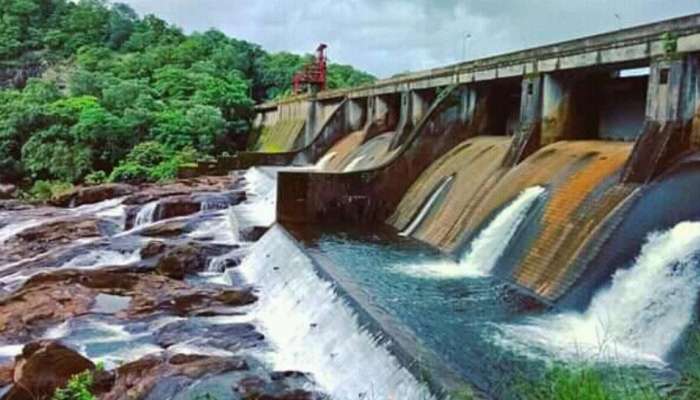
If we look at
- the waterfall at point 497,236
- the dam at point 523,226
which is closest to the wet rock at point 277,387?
the dam at point 523,226

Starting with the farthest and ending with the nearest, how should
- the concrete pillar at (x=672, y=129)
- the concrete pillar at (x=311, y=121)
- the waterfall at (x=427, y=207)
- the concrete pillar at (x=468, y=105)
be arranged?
1. the concrete pillar at (x=311, y=121)
2. the concrete pillar at (x=468, y=105)
3. the waterfall at (x=427, y=207)
4. the concrete pillar at (x=672, y=129)

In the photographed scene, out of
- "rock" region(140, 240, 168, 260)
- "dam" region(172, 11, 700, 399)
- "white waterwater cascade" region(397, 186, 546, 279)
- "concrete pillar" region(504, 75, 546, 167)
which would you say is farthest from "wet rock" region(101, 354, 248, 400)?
"concrete pillar" region(504, 75, 546, 167)

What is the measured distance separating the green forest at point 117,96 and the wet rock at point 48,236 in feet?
34.3

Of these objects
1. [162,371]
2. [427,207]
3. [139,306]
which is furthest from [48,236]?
[162,371]

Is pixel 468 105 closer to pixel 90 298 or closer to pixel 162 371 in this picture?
pixel 90 298

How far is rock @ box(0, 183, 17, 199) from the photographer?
2630 centimetres

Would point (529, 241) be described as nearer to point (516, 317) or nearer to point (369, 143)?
point (516, 317)

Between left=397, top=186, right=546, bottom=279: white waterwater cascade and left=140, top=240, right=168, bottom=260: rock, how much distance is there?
474 cm

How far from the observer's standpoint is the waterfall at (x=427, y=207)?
13883mm

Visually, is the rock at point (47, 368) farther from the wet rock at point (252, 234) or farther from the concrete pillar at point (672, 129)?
the concrete pillar at point (672, 129)

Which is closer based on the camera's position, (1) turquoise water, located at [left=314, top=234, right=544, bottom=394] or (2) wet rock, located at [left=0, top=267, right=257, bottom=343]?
(1) turquoise water, located at [left=314, top=234, right=544, bottom=394]

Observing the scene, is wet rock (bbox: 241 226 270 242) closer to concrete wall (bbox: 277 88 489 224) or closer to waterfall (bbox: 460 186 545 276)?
concrete wall (bbox: 277 88 489 224)

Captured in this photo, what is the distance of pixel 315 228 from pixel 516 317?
6.47 metres

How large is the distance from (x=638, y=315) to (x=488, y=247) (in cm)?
364
